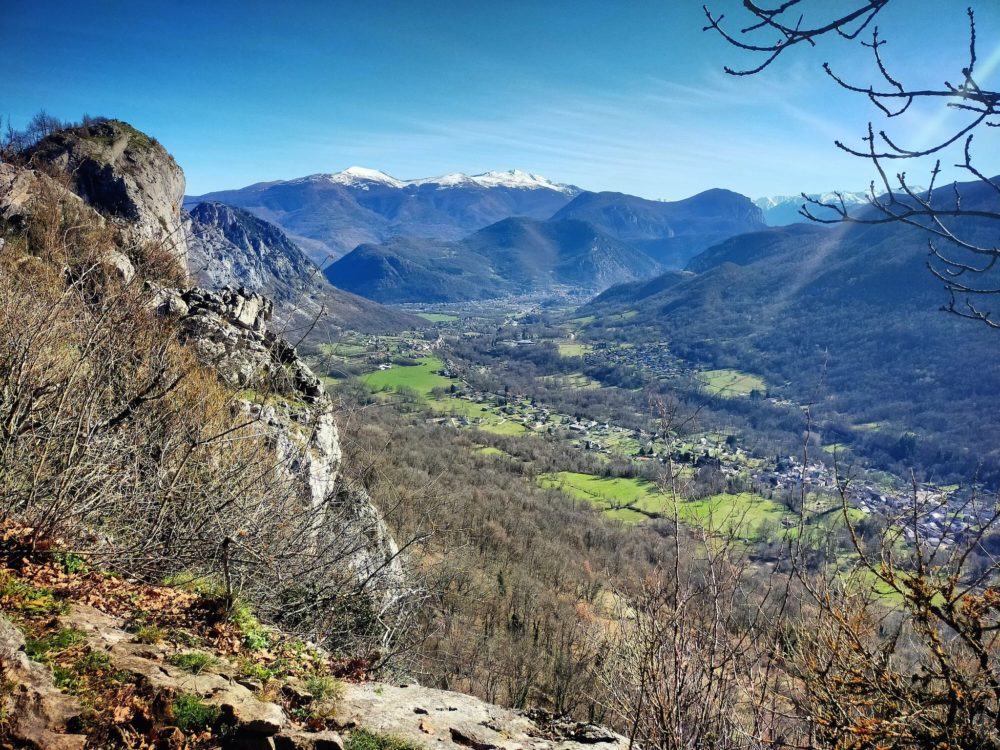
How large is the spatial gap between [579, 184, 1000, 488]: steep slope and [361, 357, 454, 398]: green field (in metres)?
69.7

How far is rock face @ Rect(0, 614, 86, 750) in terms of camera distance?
120 inches

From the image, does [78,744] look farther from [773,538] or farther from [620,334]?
[620,334]

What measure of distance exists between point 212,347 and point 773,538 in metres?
43.5

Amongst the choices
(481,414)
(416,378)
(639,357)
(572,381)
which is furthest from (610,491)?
(639,357)

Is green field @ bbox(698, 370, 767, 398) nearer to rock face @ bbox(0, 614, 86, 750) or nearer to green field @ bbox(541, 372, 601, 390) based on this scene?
green field @ bbox(541, 372, 601, 390)

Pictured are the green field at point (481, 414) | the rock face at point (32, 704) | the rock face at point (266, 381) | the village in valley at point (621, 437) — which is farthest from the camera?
the green field at point (481, 414)

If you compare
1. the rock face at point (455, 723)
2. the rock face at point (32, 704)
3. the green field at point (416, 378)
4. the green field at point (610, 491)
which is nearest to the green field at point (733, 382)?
the green field at point (416, 378)

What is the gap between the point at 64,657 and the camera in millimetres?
3715

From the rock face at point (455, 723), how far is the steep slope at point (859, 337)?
78.6m

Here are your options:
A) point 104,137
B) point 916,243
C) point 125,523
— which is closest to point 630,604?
point 125,523

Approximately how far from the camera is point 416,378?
309 feet

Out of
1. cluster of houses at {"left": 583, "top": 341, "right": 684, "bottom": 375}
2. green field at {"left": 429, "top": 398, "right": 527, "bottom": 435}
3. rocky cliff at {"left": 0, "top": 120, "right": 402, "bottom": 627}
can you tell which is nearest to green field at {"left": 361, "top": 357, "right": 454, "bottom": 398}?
green field at {"left": 429, "top": 398, "right": 527, "bottom": 435}

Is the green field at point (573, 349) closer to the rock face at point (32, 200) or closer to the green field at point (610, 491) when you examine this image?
the green field at point (610, 491)

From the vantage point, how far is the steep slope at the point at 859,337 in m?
85.9
